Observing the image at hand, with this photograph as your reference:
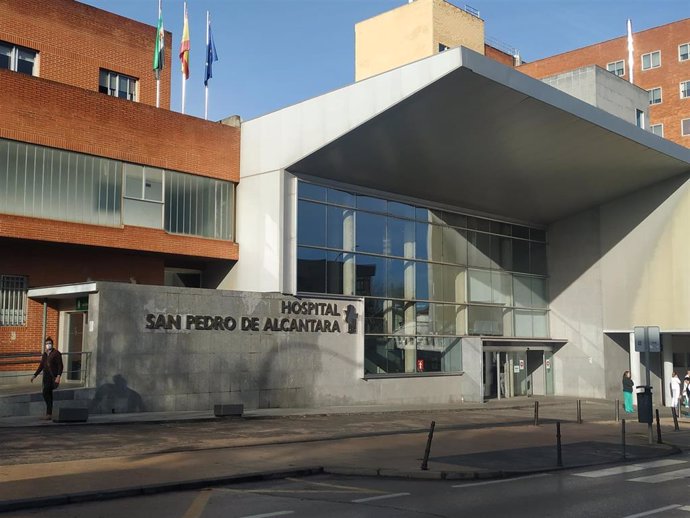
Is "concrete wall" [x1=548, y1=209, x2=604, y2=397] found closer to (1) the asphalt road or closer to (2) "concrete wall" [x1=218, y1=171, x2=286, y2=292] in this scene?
Result: (2) "concrete wall" [x1=218, y1=171, x2=286, y2=292]

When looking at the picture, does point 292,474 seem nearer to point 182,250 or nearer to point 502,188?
point 182,250

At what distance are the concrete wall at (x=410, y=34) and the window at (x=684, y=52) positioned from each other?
15439mm

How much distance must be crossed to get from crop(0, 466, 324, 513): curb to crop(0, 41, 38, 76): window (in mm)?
22241

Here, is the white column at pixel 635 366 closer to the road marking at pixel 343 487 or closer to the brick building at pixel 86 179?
the brick building at pixel 86 179

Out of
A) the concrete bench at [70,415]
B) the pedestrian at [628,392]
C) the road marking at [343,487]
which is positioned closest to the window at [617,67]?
the pedestrian at [628,392]

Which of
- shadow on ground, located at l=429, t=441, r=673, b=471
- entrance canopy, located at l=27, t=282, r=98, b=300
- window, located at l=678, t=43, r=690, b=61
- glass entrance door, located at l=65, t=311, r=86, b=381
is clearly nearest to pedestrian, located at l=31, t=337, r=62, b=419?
entrance canopy, located at l=27, t=282, r=98, b=300

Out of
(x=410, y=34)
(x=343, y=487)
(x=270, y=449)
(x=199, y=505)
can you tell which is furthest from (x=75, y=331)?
(x=410, y=34)

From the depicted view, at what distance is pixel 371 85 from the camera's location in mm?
26609

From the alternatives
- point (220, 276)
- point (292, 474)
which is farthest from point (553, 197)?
point (292, 474)

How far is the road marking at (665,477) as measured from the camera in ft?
44.4

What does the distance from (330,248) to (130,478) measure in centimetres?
1836

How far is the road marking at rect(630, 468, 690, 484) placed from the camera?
13.5 metres

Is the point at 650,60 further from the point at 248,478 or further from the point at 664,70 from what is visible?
the point at 248,478

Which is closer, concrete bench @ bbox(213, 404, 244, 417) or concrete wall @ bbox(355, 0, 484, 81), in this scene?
concrete bench @ bbox(213, 404, 244, 417)
